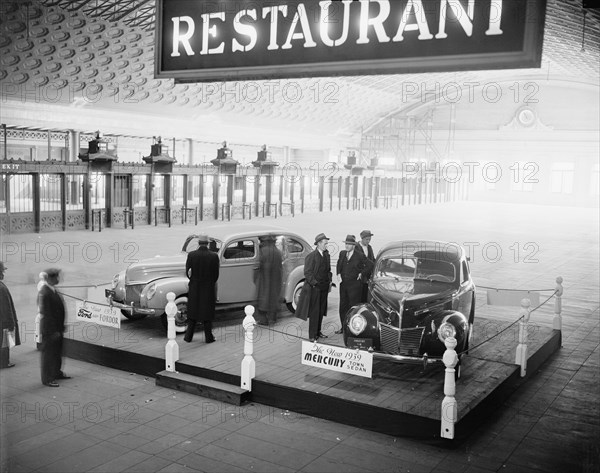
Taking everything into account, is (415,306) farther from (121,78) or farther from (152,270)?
(121,78)

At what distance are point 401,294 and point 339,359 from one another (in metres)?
1.73

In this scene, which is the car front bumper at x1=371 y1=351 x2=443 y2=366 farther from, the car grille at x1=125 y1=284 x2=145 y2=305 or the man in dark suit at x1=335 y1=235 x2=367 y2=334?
the car grille at x1=125 y1=284 x2=145 y2=305

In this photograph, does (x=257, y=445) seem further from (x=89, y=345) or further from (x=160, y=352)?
(x=89, y=345)

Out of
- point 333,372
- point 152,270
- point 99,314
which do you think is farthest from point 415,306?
point 99,314

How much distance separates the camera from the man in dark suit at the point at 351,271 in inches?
376

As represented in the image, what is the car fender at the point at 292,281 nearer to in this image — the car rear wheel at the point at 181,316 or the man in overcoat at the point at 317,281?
the man in overcoat at the point at 317,281

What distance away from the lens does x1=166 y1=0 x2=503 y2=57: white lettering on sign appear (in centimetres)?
257

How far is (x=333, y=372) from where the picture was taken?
8070 mm

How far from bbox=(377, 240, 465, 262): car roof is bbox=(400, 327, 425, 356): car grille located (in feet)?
5.14

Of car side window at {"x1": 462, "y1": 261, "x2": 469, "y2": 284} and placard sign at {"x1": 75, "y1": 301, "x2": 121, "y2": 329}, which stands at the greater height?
car side window at {"x1": 462, "y1": 261, "x2": 469, "y2": 284}

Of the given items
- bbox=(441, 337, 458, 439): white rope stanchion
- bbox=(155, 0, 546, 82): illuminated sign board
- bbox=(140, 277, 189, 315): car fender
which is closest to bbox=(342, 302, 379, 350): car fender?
bbox=(441, 337, 458, 439): white rope stanchion

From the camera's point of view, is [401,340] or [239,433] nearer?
[239,433]

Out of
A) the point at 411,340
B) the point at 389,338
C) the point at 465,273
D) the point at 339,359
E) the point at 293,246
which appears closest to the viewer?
the point at 339,359

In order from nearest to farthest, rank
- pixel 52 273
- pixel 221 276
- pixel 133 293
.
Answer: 1. pixel 52 273
2. pixel 133 293
3. pixel 221 276
